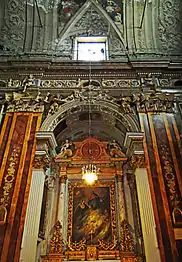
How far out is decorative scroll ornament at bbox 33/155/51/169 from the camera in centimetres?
828

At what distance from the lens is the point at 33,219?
23.8 feet

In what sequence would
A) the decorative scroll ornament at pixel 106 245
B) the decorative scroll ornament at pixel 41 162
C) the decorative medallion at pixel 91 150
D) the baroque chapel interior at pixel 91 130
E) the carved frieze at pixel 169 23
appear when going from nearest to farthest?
1. the baroque chapel interior at pixel 91 130
2. the decorative scroll ornament at pixel 41 162
3. the decorative scroll ornament at pixel 106 245
4. the decorative medallion at pixel 91 150
5. the carved frieze at pixel 169 23

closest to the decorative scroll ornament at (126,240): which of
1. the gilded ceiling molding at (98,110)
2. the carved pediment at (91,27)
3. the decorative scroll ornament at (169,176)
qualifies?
the decorative scroll ornament at (169,176)

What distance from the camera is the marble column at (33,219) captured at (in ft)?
22.0

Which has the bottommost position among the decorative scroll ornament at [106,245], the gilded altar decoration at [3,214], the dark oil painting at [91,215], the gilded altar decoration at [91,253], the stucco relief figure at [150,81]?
the gilded altar decoration at [91,253]

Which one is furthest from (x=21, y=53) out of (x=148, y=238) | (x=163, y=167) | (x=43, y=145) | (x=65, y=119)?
(x=148, y=238)

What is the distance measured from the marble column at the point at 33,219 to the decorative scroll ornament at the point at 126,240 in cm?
312

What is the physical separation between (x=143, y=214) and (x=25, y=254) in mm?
3059

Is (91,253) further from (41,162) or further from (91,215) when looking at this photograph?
(41,162)

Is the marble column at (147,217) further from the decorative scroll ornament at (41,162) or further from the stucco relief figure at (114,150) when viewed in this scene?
the decorative scroll ornament at (41,162)

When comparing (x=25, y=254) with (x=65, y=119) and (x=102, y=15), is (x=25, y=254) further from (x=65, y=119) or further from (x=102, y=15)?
(x=102, y=15)

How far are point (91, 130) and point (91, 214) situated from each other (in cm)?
318

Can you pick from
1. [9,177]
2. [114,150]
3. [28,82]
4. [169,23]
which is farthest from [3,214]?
[169,23]

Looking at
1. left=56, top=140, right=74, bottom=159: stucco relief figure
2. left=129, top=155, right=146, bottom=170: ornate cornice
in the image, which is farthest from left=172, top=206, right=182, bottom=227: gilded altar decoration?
left=56, top=140, right=74, bottom=159: stucco relief figure
